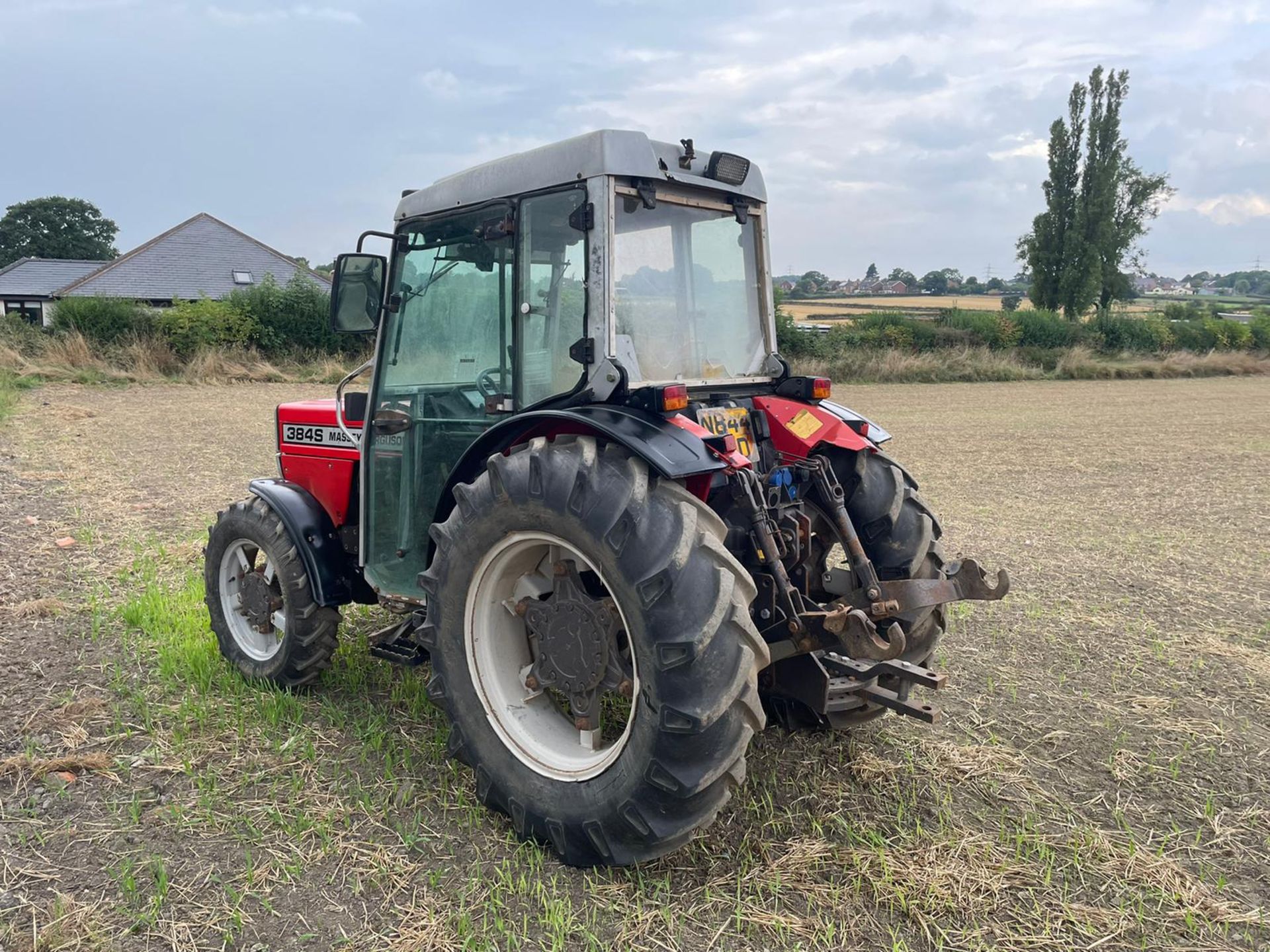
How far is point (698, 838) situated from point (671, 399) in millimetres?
1478

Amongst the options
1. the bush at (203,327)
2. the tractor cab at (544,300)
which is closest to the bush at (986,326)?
the bush at (203,327)

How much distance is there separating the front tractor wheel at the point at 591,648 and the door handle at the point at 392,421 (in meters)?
0.82

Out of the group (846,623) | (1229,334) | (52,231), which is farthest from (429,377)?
(52,231)

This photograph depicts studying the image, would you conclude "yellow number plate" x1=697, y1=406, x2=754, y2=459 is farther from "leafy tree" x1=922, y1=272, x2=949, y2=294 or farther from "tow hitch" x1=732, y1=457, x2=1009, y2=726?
"leafy tree" x1=922, y1=272, x2=949, y2=294

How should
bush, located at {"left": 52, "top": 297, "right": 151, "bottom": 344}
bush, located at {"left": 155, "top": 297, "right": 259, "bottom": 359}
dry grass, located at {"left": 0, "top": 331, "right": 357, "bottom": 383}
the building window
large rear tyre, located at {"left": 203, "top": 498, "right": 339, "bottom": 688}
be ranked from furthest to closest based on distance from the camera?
the building window → bush, located at {"left": 155, "top": 297, "right": 259, "bottom": 359} → bush, located at {"left": 52, "top": 297, "right": 151, "bottom": 344} → dry grass, located at {"left": 0, "top": 331, "right": 357, "bottom": 383} → large rear tyre, located at {"left": 203, "top": 498, "right": 339, "bottom": 688}

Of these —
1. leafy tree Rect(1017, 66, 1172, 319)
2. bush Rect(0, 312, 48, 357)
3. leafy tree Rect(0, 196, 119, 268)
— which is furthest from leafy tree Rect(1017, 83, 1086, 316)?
leafy tree Rect(0, 196, 119, 268)

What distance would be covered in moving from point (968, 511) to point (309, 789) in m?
7.09

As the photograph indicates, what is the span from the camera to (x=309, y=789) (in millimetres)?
3334

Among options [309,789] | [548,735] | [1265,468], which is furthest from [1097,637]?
[1265,468]

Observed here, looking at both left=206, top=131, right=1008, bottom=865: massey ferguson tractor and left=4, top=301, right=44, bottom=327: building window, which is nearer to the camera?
left=206, top=131, right=1008, bottom=865: massey ferguson tractor

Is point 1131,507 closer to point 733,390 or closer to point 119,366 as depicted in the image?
point 733,390

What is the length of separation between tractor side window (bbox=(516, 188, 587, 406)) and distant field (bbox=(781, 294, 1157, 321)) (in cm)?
3009

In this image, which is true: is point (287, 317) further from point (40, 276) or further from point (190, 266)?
point (40, 276)

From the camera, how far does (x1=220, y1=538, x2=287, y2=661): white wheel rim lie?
4328 millimetres
